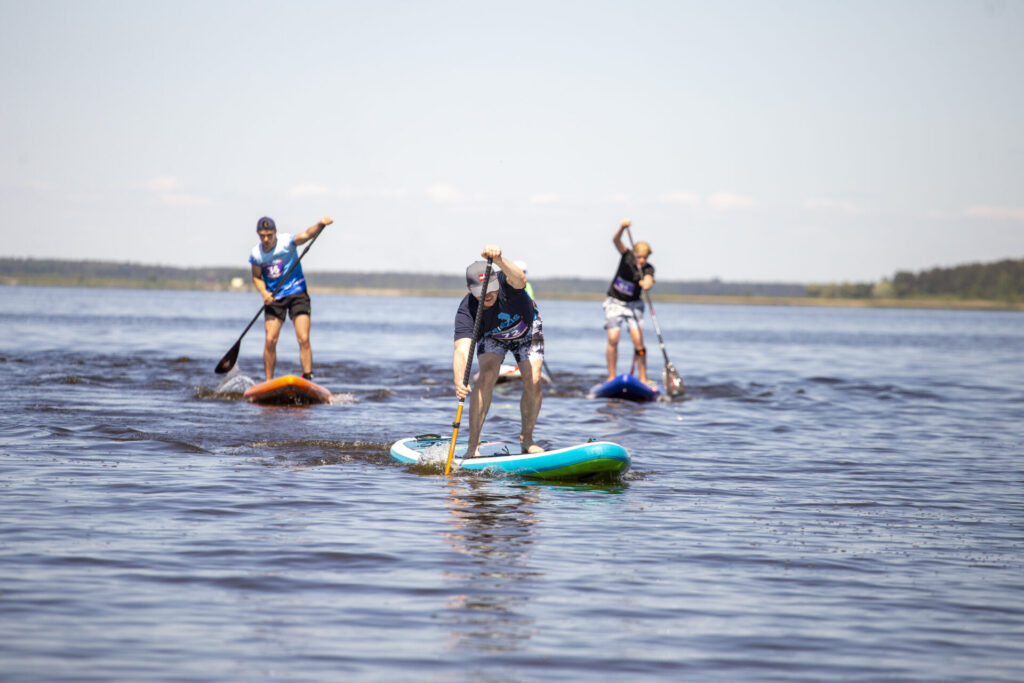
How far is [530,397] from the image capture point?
10031 millimetres

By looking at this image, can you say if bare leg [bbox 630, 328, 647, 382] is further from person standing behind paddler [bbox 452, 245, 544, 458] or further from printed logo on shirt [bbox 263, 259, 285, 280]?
person standing behind paddler [bbox 452, 245, 544, 458]

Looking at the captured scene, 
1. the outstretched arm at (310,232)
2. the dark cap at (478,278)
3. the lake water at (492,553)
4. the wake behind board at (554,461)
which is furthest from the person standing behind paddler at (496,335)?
the outstretched arm at (310,232)

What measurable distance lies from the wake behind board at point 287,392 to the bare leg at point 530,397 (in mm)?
6095

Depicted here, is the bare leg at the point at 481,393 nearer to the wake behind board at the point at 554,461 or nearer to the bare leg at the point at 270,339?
the wake behind board at the point at 554,461

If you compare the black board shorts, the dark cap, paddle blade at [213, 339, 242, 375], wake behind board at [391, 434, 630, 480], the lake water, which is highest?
the dark cap

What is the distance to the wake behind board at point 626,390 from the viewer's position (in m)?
18.0

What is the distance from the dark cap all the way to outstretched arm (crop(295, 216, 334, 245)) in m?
5.73

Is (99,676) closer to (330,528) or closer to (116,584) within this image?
(116,584)

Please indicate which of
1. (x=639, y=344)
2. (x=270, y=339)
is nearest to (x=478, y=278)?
(x=270, y=339)

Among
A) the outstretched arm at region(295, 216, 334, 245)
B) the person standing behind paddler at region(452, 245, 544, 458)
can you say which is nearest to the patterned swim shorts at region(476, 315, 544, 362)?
the person standing behind paddler at region(452, 245, 544, 458)


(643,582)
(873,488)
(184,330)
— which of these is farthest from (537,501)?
(184,330)

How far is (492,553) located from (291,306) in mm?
8954

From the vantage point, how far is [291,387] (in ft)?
51.3

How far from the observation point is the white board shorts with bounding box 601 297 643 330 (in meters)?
17.8
